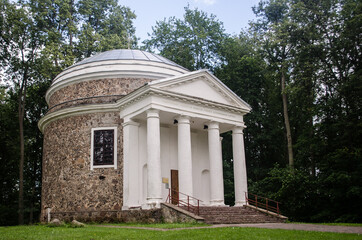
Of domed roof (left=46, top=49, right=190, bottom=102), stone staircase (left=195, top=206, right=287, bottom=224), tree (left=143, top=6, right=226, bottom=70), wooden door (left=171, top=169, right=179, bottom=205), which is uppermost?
tree (left=143, top=6, right=226, bottom=70)

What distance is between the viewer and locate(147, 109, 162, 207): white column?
58.2ft

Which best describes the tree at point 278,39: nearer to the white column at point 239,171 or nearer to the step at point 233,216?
the white column at point 239,171

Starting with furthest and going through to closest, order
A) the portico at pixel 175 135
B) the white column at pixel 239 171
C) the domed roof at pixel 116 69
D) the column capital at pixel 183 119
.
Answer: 1. the domed roof at pixel 116 69
2. the white column at pixel 239 171
3. the column capital at pixel 183 119
4. the portico at pixel 175 135

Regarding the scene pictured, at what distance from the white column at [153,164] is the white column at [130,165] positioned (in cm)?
Answer: 180

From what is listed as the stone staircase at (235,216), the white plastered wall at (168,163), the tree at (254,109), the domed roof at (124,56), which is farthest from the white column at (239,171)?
the tree at (254,109)

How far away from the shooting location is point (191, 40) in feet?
121

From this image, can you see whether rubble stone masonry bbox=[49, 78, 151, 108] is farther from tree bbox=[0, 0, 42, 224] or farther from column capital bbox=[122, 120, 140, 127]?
tree bbox=[0, 0, 42, 224]

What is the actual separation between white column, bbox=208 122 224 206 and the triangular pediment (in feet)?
5.81

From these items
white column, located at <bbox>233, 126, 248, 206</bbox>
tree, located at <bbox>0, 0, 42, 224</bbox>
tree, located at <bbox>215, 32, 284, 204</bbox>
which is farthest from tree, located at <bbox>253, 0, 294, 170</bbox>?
tree, located at <bbox>0, 0, 42, 224</bbox>

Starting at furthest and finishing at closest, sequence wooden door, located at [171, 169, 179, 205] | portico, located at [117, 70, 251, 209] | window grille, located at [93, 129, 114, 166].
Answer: wooden door, located at [171, 169, 179, 205] < window grille, located at [93, 129, 114, 166] < portico, located at [117, 70, 251, 209]

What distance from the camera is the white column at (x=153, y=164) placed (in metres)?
17.8

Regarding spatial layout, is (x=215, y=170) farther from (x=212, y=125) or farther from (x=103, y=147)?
(x=103, y=147)

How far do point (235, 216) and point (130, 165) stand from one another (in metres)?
6.28

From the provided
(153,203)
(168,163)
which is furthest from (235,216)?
(168,163)
